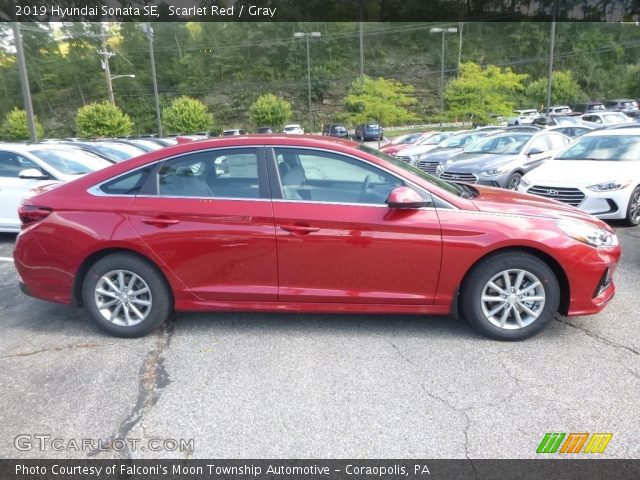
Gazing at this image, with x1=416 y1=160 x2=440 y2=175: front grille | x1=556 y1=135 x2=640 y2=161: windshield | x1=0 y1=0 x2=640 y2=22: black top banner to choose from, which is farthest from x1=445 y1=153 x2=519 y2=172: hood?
x1=0 y1=0 x2=640 y2=22: black top banner

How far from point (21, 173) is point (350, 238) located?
5824 mm

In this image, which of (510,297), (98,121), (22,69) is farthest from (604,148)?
(98,121)

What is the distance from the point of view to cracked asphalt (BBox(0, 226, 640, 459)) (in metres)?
2.54

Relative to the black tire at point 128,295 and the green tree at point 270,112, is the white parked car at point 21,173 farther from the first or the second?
the green tree at point 270,112

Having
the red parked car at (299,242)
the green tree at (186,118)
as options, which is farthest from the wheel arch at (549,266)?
the green tree at (186,118)

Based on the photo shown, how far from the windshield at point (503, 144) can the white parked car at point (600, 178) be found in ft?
7.02

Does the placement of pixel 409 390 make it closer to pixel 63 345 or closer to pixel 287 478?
pixel 287 478

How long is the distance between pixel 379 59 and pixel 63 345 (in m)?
75.8

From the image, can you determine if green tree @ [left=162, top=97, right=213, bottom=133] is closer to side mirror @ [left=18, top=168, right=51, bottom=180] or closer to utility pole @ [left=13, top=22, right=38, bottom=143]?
utility pole @ [left=13, top=22, right=38, bottom=143]

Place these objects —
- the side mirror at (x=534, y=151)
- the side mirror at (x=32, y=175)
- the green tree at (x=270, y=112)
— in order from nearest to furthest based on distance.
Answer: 1. the side mirror at (x=32, y=175)
2. the side mirror at (x=534, y=151)
3. the green tree at (x=270, y=112)

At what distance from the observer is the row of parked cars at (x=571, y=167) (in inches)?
270

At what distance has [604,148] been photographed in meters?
7.82

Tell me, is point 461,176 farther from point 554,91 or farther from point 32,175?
point 554,91

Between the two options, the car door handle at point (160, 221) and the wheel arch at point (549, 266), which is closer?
the wheel arch at point (549, 266)
